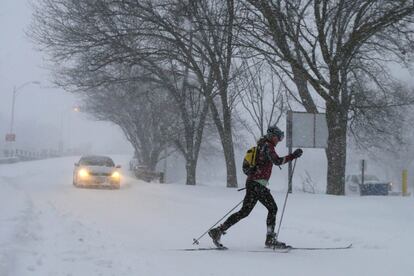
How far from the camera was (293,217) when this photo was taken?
12180 mm

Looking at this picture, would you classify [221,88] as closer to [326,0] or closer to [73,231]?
[326,0]

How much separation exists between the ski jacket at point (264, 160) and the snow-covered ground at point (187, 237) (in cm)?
113

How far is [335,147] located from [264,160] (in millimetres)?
10393

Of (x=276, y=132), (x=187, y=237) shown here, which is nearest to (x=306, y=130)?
(x=187, y=237)

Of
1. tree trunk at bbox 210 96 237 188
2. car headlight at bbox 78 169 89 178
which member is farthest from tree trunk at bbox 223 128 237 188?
car headlight at bbox 78 169 89 178

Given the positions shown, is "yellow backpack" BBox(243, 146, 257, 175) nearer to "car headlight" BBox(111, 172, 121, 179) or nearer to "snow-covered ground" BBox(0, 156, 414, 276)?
"snow-covered ground" BBox(0, 156, 414, 276)

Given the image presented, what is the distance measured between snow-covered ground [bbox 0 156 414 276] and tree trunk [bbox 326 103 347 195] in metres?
2.91

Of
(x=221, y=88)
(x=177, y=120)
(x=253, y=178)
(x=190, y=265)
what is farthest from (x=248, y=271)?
(x=177, y=120)

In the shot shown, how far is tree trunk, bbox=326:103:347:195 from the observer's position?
690 inches

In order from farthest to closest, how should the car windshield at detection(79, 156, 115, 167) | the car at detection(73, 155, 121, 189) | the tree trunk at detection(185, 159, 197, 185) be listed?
1. the tree trunk at detection(185, 159, 197, 185)
2. the car windshield at detection(79, 156, 115, 167)
3. the car at detection(73, 155, 121, 189)

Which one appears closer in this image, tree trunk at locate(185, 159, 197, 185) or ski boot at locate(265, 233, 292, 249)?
ski boot at locate(265, 233, 292, 249)

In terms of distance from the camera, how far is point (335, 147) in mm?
17781

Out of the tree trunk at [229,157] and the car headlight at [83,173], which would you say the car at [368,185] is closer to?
the tree trunk at [229,157]

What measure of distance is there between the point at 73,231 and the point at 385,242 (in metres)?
5.17
